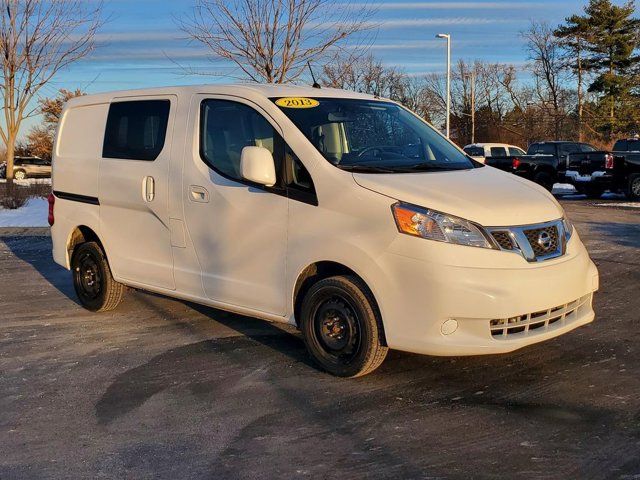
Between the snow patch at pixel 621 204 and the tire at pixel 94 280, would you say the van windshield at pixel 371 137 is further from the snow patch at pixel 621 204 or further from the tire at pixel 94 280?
the snow patch at pixel 621 204

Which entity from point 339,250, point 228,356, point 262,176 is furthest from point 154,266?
point 339,250

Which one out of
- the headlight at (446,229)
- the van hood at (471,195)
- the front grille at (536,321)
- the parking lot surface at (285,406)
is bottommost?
the parking lot surface at (285,406)

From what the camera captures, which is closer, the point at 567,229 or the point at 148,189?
the point at 567,229

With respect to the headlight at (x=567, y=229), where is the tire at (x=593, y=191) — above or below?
below

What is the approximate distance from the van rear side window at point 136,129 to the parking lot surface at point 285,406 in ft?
5.09

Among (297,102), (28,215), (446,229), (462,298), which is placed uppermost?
(297,102)

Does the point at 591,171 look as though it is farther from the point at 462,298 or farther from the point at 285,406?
the point at 285,406

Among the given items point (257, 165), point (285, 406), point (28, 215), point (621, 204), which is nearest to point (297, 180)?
point (257, 165)

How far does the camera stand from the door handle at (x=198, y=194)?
18.0 ft

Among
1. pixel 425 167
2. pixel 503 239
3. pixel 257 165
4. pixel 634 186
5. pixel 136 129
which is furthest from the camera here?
pixel 634 186

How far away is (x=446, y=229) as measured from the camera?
4.39 meters

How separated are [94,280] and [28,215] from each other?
9.76 metres

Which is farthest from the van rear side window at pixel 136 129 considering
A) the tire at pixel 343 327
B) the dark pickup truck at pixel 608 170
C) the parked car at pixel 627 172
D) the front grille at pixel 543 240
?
the parked car at pixel 627 172

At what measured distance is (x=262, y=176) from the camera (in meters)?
4.97
